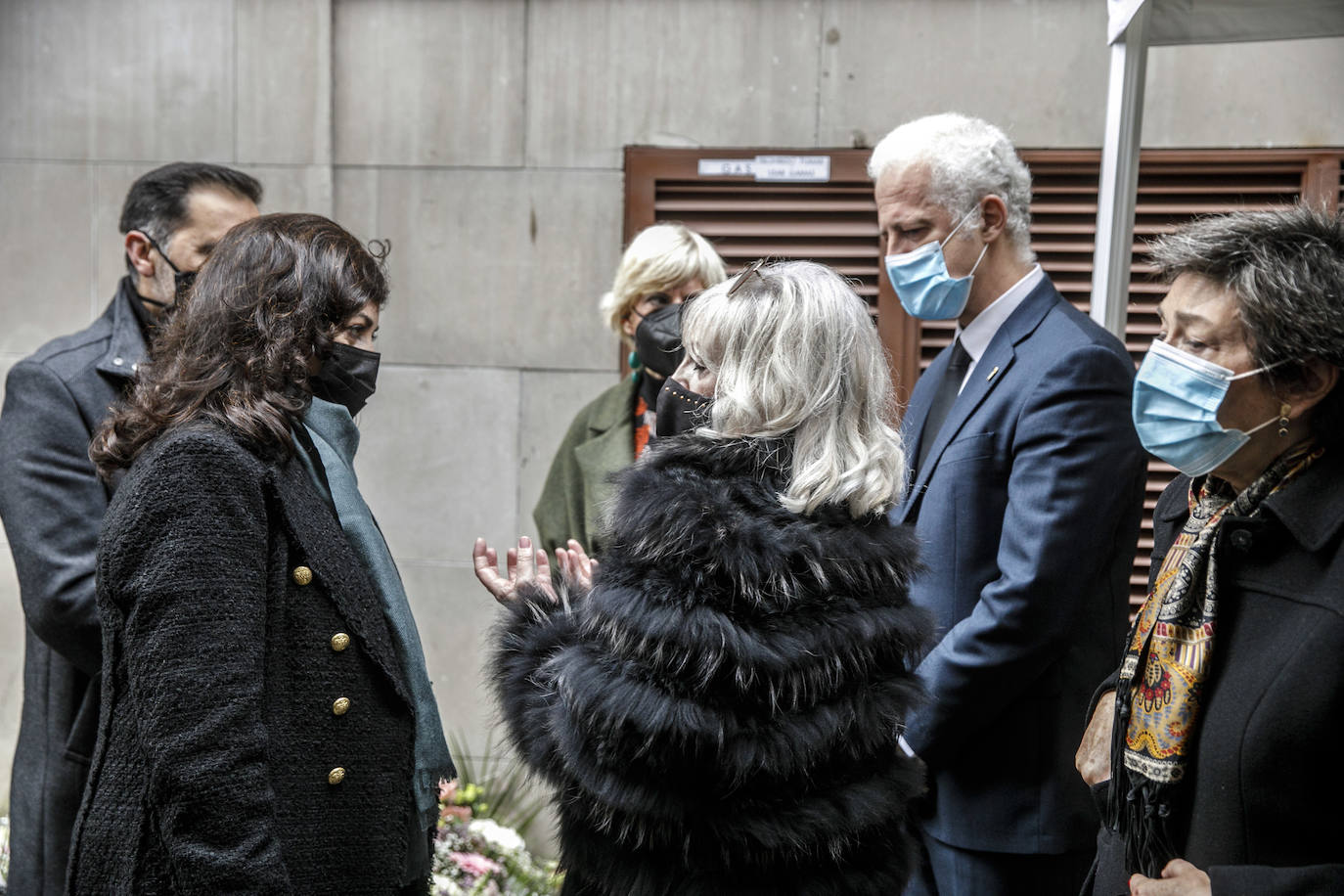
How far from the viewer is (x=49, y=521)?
101 inches

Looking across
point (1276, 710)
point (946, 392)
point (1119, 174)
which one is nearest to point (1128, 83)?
point (1119, 174)

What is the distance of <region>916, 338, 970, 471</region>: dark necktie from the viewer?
9.55 feet

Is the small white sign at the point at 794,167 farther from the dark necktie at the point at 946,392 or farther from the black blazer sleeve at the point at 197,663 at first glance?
the black blazer sleeve at the point at 197,663

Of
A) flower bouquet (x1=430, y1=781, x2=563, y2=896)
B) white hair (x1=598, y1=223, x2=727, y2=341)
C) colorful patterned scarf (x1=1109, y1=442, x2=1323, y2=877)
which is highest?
white hair (x1=598, y1=223, x2=727, y2=341)

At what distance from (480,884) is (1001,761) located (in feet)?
5.91

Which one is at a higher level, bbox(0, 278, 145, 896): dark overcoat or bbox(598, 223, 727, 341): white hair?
bbox(598, 223, 727, 341): white hair

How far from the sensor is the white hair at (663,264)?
3676 mm

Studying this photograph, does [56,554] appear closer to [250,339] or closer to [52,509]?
[52,509]

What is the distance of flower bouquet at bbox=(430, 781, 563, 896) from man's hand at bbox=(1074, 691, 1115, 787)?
1.82 meters

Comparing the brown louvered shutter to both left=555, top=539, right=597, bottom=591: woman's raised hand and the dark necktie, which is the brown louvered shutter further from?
left=555, top=539, right=597, bottom=591: woman's raised hand

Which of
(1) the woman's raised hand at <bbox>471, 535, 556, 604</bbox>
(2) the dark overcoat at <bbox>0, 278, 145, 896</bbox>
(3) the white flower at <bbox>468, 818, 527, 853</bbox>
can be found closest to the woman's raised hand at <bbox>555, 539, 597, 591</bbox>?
(1) the woman's raised hand at <bbox>471, 535, 556, 604</bbox>

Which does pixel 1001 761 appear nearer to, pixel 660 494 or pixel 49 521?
pixel 660 494

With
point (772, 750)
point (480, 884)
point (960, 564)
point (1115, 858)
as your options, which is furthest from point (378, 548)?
point (480, 884)

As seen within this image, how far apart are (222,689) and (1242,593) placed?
62.3 inches
